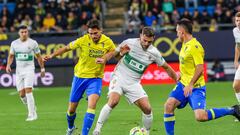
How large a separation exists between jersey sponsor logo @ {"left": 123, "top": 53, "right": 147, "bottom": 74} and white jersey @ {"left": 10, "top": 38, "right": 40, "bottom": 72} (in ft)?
16.3

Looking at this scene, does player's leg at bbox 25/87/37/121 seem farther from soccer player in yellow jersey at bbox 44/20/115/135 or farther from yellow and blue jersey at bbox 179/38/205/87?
yellow and blue jersey at bbox 179/38/205/87

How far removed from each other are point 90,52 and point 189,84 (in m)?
2.38

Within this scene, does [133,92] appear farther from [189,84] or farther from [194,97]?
[189,84]

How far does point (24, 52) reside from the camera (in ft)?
55.3

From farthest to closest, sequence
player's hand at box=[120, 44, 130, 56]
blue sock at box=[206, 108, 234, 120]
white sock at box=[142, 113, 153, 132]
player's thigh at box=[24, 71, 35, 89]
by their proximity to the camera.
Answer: player's thigh at box=[24, 71, 35, 89] → white sock at box=[142, 113, 153, 132] → player's hand at box=[120, 44, 130, 56] → blue sock at box=[206, 108, 234, 120]

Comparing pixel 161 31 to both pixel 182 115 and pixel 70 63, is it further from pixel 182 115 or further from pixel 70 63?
pixel 182 115

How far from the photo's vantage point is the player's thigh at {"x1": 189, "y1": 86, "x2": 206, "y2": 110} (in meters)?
11.7

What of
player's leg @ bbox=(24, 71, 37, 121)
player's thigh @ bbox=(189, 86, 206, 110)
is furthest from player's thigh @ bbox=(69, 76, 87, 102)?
player's leg @ bbox=(24, 71, 37, 121)

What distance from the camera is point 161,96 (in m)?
22.6

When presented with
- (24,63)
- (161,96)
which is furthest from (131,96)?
(161,96)

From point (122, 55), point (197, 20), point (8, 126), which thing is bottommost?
point (8, 126)

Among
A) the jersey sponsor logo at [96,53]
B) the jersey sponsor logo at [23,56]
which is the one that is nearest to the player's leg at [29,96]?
the jersey sponsor logo at [23,56]

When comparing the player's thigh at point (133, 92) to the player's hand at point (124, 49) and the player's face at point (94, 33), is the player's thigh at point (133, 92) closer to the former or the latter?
the player's hand at point (124, 49)

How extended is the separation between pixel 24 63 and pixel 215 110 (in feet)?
21.6
